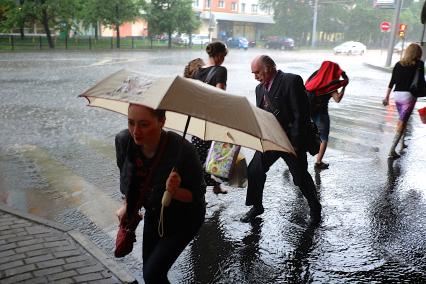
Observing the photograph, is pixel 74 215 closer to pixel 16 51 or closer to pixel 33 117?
pixel 33 117

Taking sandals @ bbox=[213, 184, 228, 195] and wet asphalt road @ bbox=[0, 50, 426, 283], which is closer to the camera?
wet asphalt road @ bbox=[0, 50, 426, 283]

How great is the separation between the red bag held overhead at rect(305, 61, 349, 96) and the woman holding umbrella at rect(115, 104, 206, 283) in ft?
13.5

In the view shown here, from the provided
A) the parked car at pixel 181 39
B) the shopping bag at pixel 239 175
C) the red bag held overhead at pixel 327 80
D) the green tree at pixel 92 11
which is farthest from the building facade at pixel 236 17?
the shopping bag at pixel 239 175

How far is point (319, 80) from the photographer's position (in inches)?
251

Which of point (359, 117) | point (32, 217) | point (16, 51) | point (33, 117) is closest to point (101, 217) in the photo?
point (32, 217)

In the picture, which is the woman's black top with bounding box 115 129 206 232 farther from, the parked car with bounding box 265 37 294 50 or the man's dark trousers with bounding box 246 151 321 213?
the parked car with bounding box 265 37 294 50

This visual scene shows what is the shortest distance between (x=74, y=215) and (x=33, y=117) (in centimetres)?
571

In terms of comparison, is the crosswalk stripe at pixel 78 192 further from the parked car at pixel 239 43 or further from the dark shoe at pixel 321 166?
the parked car at pixel 239 43

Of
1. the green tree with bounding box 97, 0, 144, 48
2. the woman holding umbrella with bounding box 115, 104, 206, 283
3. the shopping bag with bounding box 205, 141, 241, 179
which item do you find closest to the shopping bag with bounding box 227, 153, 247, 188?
the shopping bag with bounding box 205, 141, 241, 179

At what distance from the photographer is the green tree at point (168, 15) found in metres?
45.2

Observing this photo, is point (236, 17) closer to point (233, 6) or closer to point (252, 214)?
point (233, 6)

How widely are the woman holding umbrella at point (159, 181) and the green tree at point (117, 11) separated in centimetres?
3918

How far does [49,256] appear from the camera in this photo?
3.78 m

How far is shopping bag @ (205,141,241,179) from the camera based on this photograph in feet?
16.1
